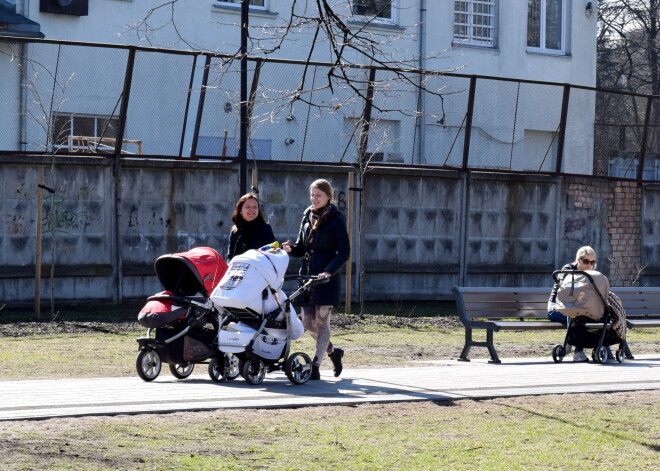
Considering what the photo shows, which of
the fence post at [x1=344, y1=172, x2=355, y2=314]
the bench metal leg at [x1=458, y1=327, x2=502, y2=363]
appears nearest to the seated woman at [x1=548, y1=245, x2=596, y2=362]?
the bench metal leg at [x1=458, y1=327, x2=502, y2=363]

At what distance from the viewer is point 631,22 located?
43.8m

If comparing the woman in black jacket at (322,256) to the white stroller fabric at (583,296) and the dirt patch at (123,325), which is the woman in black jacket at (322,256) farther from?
the dirt patch at (123,325)

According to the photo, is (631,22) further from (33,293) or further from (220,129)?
(33,293)

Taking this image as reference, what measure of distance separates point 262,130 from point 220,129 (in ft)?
6.12

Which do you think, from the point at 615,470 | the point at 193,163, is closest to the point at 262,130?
the point at 193,163

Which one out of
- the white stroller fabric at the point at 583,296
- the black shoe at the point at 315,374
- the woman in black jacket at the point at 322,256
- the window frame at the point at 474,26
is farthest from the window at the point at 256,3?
the black shoe at the point at 315,374

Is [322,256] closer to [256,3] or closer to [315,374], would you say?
[315,374]

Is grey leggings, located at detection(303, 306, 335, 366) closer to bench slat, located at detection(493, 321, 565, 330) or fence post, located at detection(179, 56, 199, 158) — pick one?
bench slat, located at detection(493, 321, 565, 330)

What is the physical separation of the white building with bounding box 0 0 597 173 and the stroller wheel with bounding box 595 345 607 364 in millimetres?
3356

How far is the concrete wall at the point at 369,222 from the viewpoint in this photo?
731 inches

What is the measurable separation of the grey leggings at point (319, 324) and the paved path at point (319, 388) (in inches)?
11.0

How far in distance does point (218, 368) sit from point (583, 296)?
477 cm

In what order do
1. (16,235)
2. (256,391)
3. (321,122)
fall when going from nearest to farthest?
(256,391), (16,235), (321,122)

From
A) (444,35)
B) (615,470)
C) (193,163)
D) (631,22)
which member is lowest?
(615,470)
